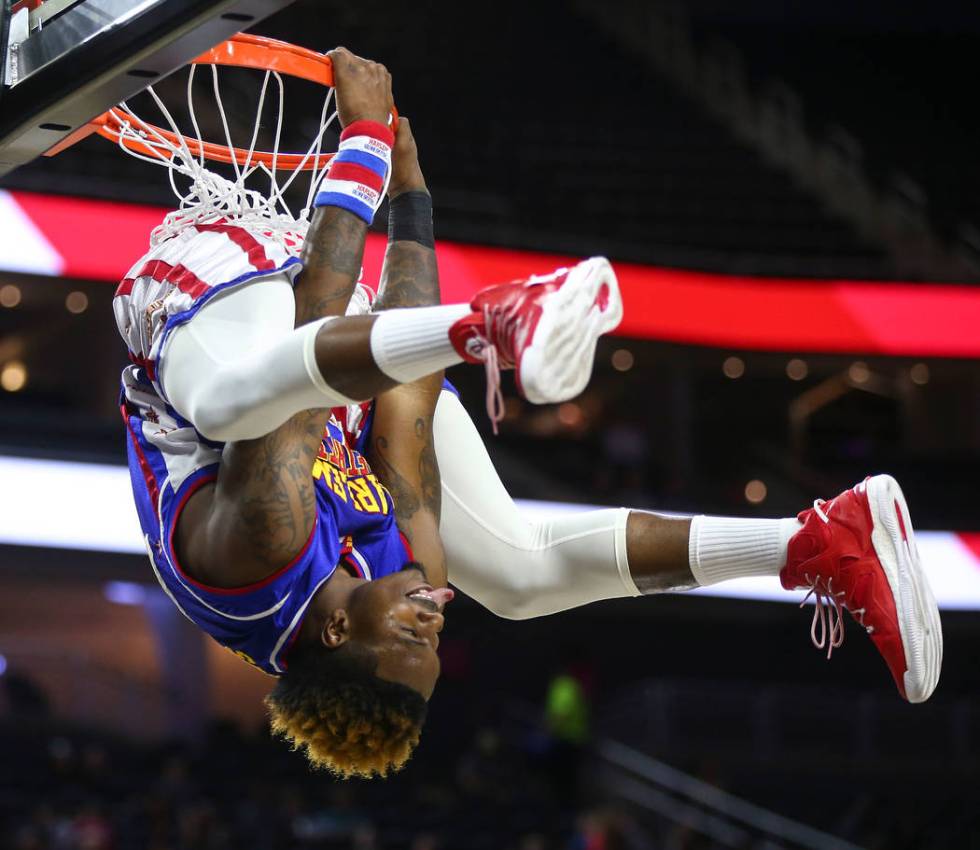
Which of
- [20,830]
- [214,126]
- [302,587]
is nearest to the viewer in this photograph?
[302,587]

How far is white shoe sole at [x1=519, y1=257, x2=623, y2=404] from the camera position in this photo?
8.57ft

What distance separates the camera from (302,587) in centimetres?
337

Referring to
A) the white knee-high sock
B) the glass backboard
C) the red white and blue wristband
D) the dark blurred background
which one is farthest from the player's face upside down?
the dark blurred background

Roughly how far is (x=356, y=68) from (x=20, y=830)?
7.73m

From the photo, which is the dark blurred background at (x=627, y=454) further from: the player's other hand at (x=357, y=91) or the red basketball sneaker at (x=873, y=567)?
the red basketball sneaker at (x=873, y=567)

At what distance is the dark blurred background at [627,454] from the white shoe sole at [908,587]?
221 inches

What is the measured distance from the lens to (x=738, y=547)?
365 cm

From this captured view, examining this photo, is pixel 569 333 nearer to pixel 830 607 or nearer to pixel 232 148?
pixel 830 607

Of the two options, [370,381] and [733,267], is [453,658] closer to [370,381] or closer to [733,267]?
[733,267]

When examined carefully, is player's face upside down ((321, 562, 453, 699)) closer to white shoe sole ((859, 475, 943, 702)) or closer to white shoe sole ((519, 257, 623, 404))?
white shoe sole ((519, 257, 623, 404))

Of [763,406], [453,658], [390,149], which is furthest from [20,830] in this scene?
[763,406]

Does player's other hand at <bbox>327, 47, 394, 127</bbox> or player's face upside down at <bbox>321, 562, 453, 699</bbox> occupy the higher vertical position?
player's other hand at <bbox>327, 47, 394, 127</bbox>

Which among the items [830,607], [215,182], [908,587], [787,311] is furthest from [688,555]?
[787,311]

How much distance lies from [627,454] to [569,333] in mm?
12431
